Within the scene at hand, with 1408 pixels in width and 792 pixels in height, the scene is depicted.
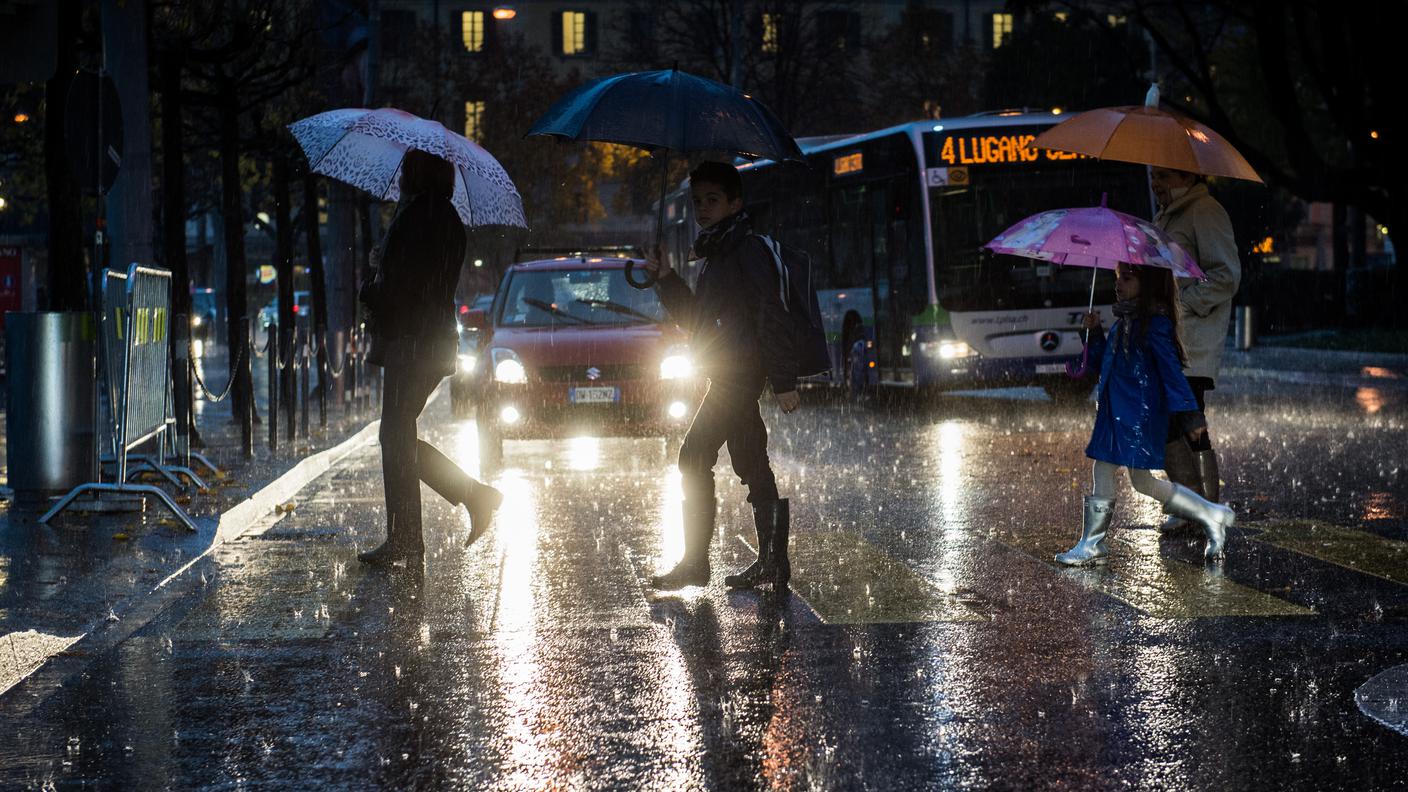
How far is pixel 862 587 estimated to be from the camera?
27.8 feet

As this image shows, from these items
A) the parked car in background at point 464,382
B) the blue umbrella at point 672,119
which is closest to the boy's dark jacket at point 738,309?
the blue umbrella at point 672,119

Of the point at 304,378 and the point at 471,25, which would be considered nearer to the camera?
the point at 304,378

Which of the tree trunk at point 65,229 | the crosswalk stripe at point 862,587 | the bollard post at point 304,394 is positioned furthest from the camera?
the bollard post at point 304,394

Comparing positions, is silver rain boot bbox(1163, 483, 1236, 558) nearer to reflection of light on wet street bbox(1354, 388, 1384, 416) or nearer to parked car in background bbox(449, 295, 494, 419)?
parked car in background bbox(449, 295, 494, 419)

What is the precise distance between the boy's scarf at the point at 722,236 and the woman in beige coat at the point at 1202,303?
2.82 meters

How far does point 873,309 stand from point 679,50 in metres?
28.7

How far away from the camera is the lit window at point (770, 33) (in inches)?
1913

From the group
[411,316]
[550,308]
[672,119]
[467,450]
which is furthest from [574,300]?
[672,119]

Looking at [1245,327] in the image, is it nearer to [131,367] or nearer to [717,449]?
[131,367]

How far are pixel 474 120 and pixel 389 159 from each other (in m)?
62.2

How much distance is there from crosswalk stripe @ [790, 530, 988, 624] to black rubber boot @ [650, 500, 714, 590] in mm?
417

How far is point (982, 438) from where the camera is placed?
17312 millimetres

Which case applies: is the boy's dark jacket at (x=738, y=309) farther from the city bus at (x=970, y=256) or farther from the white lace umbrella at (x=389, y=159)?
the city bus at (x=970, y=256)

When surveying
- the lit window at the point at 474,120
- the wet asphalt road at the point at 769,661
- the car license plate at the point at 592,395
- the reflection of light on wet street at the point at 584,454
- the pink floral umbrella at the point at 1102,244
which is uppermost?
A: the lit window at the point at 474,120
